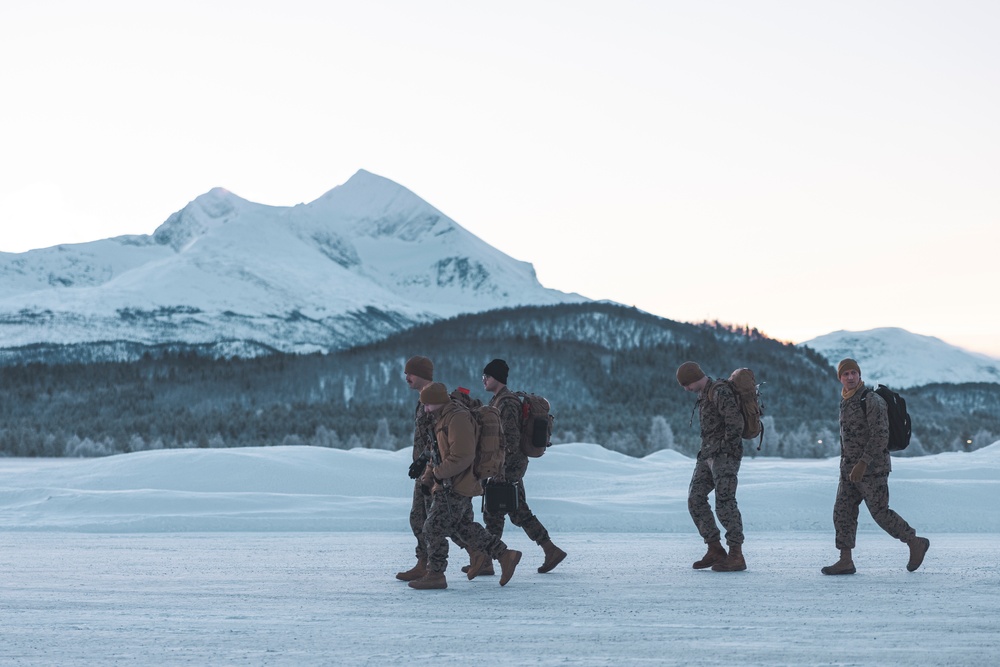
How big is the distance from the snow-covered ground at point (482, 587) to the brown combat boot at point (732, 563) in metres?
0.19

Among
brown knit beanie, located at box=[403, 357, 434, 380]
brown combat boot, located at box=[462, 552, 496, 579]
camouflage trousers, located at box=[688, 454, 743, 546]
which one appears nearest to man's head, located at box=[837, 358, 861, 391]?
camouflage trousers, located at box=[688, 454, 743, 546]

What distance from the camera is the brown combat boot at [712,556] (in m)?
11.1

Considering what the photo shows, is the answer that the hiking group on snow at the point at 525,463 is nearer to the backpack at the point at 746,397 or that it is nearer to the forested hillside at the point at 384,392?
the backpack at the point at 746,397

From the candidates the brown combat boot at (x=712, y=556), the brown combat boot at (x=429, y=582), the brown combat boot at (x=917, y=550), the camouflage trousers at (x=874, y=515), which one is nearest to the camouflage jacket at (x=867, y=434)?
the camouflage trousers at (x=874, y=515)

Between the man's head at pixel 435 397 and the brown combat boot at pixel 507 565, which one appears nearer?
the man's head at pixel 435 397

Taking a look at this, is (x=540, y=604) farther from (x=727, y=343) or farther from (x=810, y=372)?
(x=727, y=343)

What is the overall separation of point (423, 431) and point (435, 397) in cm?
46

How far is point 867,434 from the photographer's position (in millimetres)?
10711

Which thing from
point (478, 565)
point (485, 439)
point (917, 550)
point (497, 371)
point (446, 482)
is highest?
point (497, 371)

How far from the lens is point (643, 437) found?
9494cm

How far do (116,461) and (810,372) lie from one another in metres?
156

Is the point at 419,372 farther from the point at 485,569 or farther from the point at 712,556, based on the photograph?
the point at 712,556

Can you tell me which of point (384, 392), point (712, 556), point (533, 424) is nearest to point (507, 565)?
point (533, 424)

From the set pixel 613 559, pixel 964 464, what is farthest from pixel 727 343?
pixel 613 559
